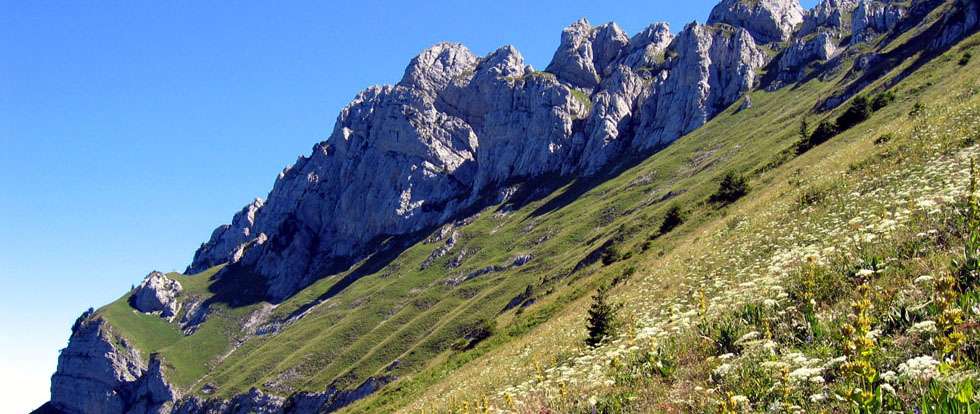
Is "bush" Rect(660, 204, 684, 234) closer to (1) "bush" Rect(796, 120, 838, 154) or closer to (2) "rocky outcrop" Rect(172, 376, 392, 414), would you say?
(1) "bush" Rect(796, 120, 838, 154)

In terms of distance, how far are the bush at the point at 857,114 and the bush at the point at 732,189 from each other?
1630cm

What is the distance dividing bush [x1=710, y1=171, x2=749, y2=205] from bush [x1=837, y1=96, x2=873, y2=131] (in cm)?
1630

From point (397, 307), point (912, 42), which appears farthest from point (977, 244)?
point (397, 307)

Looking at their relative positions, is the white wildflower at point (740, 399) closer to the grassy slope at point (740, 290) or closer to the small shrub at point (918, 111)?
the grassy slope at point (740, 290)

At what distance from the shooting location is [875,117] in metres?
54.0

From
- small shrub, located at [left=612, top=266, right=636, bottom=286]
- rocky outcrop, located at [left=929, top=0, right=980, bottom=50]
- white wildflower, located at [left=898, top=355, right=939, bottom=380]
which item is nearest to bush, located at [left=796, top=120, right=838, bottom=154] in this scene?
small shrub, located at [left=612, top=266, right=636, bottom=286]

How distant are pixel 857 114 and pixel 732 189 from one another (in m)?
19.4

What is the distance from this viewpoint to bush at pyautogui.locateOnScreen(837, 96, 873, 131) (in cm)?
5803

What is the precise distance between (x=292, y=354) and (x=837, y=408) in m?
197

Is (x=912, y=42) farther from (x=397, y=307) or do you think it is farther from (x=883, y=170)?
(x=397, y=307)

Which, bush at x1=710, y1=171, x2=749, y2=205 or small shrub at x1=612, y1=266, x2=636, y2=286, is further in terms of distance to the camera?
bush at x1=710, y1=171, x2=749, y2=205

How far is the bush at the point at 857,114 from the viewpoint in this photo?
2285 inches

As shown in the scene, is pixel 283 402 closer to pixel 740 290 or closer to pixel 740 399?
pixel 740 290

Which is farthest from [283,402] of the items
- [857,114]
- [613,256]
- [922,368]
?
[922,368]
